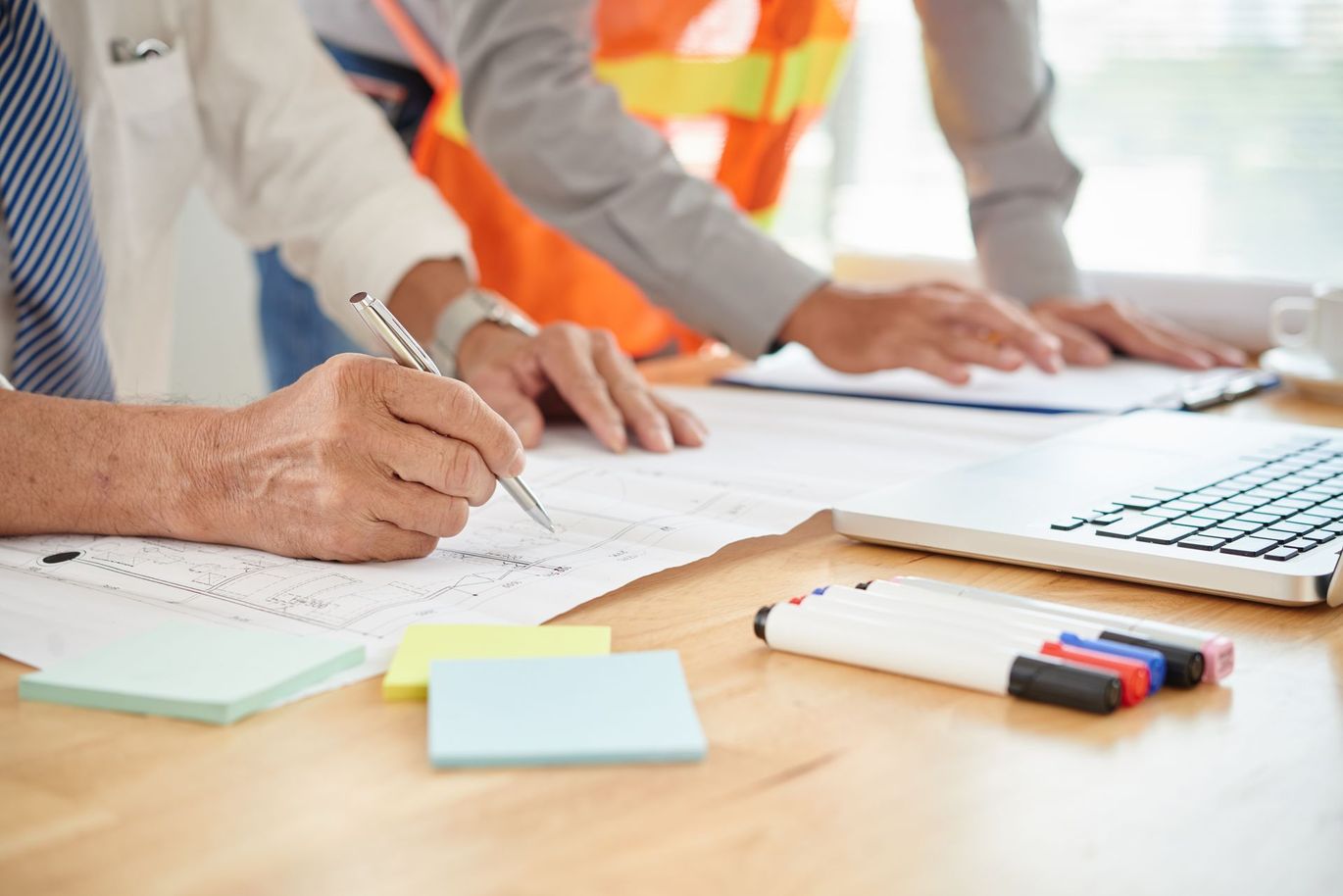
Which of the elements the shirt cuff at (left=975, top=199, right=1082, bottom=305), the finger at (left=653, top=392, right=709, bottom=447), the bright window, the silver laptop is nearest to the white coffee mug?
the shirt cuff at (left=975, top=199, right=1082, bottom=305)

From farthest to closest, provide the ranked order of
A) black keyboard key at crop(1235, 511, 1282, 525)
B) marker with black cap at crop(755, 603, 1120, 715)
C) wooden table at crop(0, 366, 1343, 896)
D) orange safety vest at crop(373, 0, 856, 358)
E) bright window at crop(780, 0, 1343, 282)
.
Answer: bright window at crop(780, 0, 1343, 282), orange safety vest at crop(373, 0, 856, 358), black keyboard key at crop(1235, 511, 1282, 525), marker with black cap at crop(755, 603, 1120, 715), wooden table at crop(0, 366, 1343, 896)

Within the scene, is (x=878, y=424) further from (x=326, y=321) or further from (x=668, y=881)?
(x=326, y=321)

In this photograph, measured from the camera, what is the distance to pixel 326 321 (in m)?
1.90

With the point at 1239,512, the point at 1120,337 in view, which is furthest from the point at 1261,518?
the point at 1120,337

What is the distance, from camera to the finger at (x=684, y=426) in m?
1.05

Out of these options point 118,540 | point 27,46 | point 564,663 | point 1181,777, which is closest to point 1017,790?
point 1181,777

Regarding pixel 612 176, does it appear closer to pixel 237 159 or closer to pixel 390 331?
pixel 237 159

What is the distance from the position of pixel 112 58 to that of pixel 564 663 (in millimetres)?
978

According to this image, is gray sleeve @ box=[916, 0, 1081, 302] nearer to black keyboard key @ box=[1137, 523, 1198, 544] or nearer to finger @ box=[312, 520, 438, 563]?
black keyboard key @ box=[1137, 523, 1198, 544]

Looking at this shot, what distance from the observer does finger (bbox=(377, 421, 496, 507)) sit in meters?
0.72

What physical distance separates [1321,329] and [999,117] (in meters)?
0.55

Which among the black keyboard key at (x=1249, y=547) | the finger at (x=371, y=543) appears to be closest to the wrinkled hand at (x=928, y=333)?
the black keyboard key at (x=1249, y=547)

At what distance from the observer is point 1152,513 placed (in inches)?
30.2

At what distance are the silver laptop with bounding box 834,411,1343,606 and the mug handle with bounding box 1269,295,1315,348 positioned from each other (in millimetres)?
428
